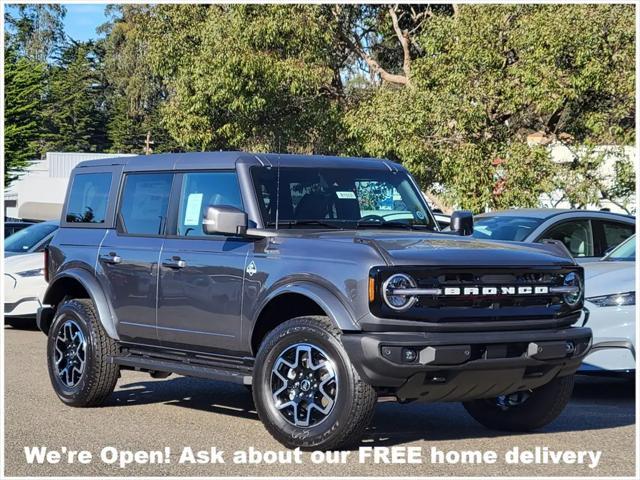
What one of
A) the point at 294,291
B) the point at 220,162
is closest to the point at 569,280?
the point at 294,291

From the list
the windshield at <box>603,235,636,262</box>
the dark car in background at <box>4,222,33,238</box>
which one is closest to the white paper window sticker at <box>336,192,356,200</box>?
the windshield at <box>603,235,636,262</box>

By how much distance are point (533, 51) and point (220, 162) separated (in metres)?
14.0

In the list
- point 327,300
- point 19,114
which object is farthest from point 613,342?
point 19,114

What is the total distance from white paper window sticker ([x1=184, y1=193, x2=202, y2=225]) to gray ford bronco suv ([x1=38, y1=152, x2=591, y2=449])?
1 centimetres

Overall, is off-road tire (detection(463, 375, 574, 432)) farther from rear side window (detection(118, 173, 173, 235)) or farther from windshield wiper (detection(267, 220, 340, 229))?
rear side window (detection(118, 173, 173, 235))

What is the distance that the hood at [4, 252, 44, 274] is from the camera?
52.0 ft

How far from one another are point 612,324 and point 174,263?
152 inches

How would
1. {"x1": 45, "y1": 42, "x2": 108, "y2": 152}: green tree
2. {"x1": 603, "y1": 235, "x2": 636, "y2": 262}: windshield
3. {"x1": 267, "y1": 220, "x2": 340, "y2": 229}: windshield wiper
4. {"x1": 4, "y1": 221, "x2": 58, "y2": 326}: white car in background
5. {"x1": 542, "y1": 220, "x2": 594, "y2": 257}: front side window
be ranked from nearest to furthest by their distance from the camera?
{"x1": 267, "y1": 220, "x2": 340, "y2": 229}: windshield wiper
{"x1": 603, "y1": 235, "x2": 636, "y2": 262}: windshield
{"x1": 542, "y1": 220, "x2": 594, "y2": 257}: front side window
{"x1": 4, "y1": 221, "x2": 58, "y2": 326}: white car in background
{"x1": 45, "y1": 42, "x2": 108, "y2": 152}: green tree

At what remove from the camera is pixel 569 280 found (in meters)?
7.81

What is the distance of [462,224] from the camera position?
29.8ft

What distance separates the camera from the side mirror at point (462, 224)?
9.06 meters

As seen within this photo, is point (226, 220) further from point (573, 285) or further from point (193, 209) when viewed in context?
point (573, 285)

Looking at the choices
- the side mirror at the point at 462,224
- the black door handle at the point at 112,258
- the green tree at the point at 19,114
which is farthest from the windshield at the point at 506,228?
the green tree at the point at 19,114

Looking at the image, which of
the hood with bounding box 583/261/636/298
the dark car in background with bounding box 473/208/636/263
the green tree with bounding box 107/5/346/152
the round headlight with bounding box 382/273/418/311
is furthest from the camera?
the green tree with bounding box 107/5/346/152
